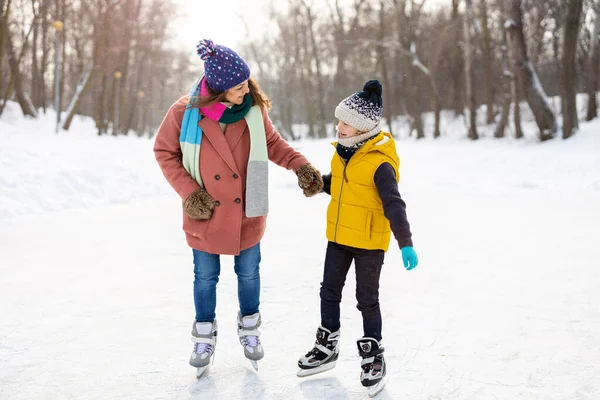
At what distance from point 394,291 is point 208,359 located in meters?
1.67

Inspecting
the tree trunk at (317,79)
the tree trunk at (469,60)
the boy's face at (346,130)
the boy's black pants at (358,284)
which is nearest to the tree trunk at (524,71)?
the tree trunk at (469,60)

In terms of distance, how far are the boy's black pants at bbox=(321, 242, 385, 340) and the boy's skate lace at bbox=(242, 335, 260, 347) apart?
349 mm

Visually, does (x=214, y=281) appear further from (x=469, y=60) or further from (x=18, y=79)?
(x=469, y=60)

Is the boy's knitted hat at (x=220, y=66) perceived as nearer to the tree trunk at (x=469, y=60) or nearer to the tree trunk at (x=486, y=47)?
the tree trunk at (x=486, y=47)

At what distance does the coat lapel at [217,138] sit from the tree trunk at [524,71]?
11.7m

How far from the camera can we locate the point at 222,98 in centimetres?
A: 237

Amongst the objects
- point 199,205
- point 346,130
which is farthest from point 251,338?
point 346,130

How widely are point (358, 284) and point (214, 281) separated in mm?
722

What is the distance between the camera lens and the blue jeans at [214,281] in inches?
98.3

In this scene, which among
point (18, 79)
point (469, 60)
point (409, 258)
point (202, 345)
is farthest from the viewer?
point (469, 60)

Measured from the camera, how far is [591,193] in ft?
25.0

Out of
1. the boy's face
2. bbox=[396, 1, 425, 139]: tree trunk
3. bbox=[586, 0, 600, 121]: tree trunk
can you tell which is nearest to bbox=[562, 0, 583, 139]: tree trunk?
bbox=[586, 0, 600, 121]: tree trunk

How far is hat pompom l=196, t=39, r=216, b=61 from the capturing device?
230 centimetres

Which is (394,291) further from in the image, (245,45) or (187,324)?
(245,45)
